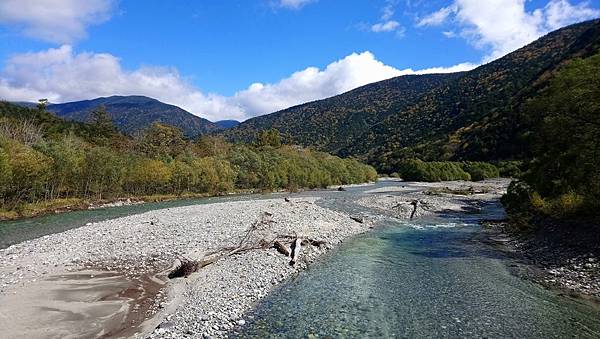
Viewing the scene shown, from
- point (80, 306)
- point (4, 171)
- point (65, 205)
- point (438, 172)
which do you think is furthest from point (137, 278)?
point (438, 172)

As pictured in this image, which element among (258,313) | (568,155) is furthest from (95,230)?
(568,155)

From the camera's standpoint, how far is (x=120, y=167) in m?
66.7

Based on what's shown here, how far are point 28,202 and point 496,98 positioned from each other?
18396 centimetres

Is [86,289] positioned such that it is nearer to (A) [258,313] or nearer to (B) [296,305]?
(A) [258,313]

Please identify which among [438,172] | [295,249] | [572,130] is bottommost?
[295,249]

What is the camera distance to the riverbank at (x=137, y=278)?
12906 mm

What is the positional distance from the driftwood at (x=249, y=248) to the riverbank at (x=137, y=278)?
47cm

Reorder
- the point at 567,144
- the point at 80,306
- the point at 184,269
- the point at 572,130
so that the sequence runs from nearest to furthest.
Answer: the point at 80,306 < the point at 184,269 < the point at 572,130 < the point at 567,144

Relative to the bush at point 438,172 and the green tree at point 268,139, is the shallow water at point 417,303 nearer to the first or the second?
the bush at point 438,172

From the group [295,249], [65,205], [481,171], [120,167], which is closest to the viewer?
[295,249]

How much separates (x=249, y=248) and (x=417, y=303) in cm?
1095

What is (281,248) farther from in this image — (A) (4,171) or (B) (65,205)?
(B) (65,205)

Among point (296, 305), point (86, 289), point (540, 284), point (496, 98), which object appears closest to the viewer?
point (296, 305)

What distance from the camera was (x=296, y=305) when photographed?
15289 millimetres
